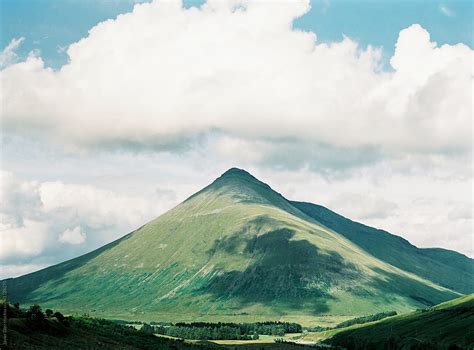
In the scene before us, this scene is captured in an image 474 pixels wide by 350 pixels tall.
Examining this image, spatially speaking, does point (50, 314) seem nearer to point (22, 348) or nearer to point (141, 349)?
point (141, 349)

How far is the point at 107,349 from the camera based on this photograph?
17288cm

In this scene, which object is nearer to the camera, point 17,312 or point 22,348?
point 22,348

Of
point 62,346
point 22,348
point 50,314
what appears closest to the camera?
point 22,348

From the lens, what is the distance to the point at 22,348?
462 feet

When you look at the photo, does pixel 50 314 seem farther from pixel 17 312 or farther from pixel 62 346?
pixel 62 346

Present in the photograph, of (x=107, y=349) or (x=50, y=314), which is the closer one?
(x=107, y=349)

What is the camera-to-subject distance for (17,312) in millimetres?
178500

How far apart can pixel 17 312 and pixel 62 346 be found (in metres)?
28.0

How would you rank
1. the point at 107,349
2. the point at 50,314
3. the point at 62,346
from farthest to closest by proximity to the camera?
the point at 50,314 → the point at 107,349 → the point at 62,346

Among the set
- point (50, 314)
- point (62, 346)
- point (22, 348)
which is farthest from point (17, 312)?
point (22, 348)

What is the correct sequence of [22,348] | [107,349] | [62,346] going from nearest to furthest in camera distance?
[22,348] → [62,346] → [107,349]

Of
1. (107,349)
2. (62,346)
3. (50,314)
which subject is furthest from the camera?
(50,314)

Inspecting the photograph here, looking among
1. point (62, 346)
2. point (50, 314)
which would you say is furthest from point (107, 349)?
point (50, 314)

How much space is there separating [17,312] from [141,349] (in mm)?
42538
